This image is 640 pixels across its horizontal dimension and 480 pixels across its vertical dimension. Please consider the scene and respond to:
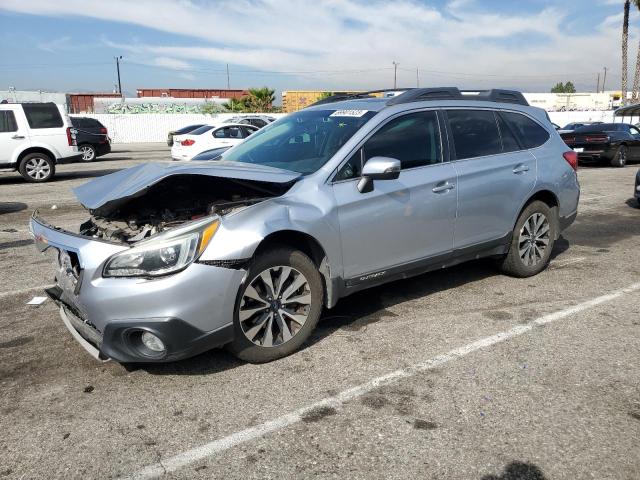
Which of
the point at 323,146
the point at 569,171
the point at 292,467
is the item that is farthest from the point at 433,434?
the point at 569,171

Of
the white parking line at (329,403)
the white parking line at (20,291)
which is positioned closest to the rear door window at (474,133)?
the white parking line at (329,403)

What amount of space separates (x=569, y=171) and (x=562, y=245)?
64.3 inches

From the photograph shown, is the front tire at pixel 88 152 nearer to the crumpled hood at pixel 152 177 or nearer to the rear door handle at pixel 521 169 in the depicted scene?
the crumpled hood at pixel 152 177

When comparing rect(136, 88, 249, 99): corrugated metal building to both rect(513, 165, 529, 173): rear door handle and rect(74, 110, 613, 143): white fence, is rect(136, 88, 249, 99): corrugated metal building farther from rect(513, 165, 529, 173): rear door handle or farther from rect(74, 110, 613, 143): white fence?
rect(513, 165, 529, 173): rear door handle

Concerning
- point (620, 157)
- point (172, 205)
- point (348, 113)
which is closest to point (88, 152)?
point (172, 205)

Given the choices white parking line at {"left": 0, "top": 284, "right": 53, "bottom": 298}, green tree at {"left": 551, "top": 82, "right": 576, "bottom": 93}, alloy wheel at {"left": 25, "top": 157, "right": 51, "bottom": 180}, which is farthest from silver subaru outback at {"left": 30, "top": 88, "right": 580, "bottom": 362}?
green tree at {"left": 551, "top": 82, "right": 576, "bottom": 93}

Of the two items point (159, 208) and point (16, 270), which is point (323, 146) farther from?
point (16, 270)

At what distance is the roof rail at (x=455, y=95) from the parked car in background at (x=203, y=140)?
40.8 ft

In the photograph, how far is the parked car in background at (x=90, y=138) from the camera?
19.9 meters

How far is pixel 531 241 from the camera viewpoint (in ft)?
17.7

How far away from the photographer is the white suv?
1348cm

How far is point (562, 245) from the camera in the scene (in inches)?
277

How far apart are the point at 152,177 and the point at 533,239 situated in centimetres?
373

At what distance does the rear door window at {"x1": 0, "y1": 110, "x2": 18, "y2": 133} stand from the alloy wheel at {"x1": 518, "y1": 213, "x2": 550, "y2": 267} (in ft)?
42.1
